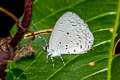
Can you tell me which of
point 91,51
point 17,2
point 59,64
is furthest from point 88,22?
point 17,2

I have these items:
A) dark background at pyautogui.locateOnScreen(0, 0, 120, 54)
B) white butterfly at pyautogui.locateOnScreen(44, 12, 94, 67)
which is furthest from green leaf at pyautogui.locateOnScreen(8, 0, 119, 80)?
dark background at pyautogui.locateOnScreen(0, 0, 120, 54)

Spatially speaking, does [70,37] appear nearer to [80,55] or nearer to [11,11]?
[80,55]

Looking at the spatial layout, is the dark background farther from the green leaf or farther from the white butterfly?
the white butterfly

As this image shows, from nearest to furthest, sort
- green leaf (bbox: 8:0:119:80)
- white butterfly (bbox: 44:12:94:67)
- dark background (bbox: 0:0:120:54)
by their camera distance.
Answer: green leaf (bbox: 8:0:119:80) < white butterfly (bbox: 44:12:94:67) < dark background (bbox: 0:0:120:54)

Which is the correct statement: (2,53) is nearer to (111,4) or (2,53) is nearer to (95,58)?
(95,58)

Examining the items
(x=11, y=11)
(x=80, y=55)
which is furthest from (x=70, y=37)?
(x=11, y=11)

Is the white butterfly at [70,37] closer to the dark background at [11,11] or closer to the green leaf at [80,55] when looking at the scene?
the green leaf at [80,55]
